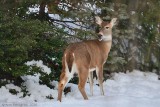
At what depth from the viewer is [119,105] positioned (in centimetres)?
730

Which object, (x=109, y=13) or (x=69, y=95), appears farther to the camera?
(x=109, y=13)

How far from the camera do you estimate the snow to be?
748 cm

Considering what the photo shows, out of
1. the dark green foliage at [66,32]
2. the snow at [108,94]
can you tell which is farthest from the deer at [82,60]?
the dark green foliage at [66,32]

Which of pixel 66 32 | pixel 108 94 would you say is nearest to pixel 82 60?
pixel 108 94

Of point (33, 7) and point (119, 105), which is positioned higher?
point (33, 7)

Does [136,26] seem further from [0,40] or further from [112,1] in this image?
[0,40]

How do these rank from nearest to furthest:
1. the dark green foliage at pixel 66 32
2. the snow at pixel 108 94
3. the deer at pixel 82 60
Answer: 1. the snow at pixel 108 94
2. the deer at pixel 82 60
3. the dark green foliage at pixel 66 32

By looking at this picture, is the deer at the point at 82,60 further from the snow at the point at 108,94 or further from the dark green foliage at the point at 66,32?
the dark green foliage at the point at 66,32

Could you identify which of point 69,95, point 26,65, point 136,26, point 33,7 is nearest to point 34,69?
point 26,65

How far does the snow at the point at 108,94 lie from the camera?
7.48 metres

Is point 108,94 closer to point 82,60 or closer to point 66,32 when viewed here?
point 82,60

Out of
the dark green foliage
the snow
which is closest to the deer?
the snow

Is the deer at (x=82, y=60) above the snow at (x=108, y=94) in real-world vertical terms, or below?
above

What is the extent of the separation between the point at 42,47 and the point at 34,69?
2.33 ft
